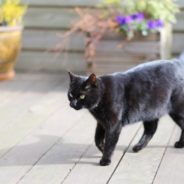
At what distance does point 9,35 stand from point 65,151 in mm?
2033

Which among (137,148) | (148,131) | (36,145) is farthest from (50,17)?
(137,148)

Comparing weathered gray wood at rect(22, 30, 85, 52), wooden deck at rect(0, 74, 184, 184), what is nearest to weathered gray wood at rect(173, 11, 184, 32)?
weathered gray wood at rect(22, 30, 85, 52)

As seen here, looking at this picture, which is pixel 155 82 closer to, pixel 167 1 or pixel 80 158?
pixel 80 158

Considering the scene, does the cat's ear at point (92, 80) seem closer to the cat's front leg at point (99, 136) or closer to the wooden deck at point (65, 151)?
the cat's front leg at point (99, 136)

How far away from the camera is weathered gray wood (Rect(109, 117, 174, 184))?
2.93 m

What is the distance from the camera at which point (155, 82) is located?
3.26m

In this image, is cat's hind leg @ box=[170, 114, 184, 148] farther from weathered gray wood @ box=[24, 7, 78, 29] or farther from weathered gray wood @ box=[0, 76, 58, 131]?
weathered gray wood @ box=[24, 7, 78, 29]

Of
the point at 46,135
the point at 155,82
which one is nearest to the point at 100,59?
the point at 46,135

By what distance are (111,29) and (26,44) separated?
1092mm

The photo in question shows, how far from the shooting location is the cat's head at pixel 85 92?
3.04 metres

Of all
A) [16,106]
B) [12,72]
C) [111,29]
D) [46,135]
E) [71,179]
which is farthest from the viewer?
[12,72]

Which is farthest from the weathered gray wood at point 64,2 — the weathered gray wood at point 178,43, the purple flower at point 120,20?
the weathered gray wood at point 178,43

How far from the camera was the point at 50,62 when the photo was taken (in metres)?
5.71

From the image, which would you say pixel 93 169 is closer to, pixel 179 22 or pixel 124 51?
pixel 124 51
